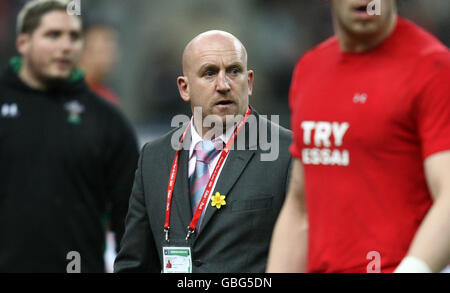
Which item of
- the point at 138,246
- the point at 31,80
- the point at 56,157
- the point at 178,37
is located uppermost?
the point at 178,37

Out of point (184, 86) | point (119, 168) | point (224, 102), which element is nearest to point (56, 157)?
point (119, 168)

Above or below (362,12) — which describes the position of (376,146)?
below

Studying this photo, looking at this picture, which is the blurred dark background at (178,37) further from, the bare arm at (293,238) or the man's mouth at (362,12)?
the man's mouth at (362,12)

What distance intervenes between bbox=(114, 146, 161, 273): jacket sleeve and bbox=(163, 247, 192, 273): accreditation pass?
0.17 meters

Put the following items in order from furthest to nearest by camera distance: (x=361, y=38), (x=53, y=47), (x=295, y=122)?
1. (x=53, y=47)
2. (x=295, y=122)
3. (x=361, y=38)

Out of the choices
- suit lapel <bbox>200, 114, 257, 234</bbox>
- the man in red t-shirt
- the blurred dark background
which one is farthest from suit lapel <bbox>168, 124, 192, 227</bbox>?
→ the blurred dark background

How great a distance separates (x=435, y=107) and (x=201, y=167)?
1.94 m

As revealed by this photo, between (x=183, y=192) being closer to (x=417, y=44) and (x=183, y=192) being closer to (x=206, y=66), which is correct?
(x=206, y=66)

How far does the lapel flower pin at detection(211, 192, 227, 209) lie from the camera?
15.3ft

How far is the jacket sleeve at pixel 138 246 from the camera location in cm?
486

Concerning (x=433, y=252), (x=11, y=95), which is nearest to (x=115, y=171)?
(x=11, y=95)

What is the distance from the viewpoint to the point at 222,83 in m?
4.89

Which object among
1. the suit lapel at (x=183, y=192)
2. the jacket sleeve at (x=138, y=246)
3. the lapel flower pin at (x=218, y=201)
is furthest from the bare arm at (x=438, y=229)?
the jacket sleeve at (x=138, y=246)
